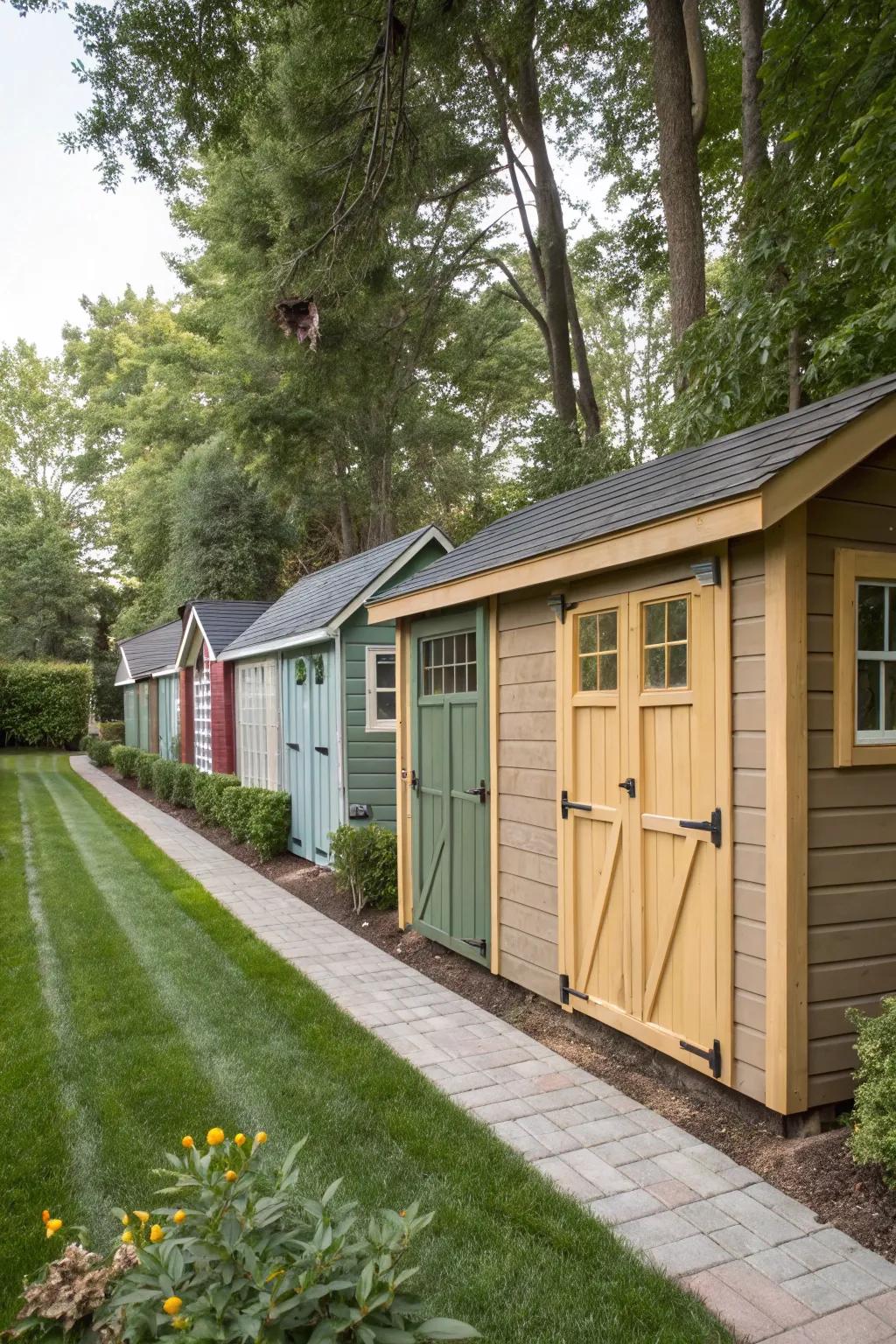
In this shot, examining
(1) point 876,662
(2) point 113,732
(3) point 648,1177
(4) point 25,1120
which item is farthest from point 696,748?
(2) point 113,732

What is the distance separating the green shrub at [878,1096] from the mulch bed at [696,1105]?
150 mm

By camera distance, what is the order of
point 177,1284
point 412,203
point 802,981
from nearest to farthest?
point 177,1284, point 802,981, point 412,203

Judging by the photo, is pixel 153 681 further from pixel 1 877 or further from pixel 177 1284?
pixel 177 1284

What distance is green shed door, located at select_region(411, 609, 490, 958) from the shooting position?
6.06 metres

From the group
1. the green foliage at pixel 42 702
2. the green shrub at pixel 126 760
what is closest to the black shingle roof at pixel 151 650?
the green shrub at pixel 126 760

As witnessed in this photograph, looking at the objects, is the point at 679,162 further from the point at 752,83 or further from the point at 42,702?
the point at 42,702

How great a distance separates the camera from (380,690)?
9734mm

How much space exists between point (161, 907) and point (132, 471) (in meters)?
22.5

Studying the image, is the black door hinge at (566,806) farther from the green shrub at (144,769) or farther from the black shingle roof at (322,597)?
the green shrub at (144,769)

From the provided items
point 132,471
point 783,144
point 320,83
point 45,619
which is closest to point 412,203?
point 320,83

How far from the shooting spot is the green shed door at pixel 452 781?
606cm

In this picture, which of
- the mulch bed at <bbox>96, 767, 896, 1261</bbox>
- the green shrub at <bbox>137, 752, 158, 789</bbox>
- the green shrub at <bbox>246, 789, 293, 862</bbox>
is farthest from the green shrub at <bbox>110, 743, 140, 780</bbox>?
the mulch bed at <bbox>96, 767, 896, 1261</bbox>

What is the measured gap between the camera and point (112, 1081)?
14.0 ft

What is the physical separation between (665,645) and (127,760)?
1829 cm
